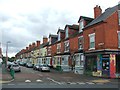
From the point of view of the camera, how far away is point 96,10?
37.7 meters

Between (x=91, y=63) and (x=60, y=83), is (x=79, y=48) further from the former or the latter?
(x=60, y=83)

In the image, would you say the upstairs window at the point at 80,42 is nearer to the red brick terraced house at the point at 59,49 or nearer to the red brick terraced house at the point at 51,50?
the red brick terraced house at the point at 59,49

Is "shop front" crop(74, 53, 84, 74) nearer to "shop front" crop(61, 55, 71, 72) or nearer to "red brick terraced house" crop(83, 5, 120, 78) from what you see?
"shop front" crop(61, 55, 71, 72)

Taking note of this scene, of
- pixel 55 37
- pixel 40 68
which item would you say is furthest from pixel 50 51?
pixel 40 68

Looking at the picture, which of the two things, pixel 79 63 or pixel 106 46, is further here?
pixel 79 63

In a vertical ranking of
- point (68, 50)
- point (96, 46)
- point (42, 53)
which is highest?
point (42, 53)

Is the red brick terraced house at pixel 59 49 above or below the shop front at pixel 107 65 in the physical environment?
above

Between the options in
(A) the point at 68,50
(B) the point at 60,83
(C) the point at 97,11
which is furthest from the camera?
(A) the point at 68,50

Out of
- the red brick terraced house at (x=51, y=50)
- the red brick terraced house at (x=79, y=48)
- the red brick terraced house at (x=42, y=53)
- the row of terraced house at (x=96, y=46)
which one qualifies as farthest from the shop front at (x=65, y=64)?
the red brick terraced house at (x=42, y=53)

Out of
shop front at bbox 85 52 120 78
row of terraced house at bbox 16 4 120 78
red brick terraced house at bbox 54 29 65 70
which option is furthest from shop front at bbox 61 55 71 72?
shop front at bbox 85 52 120 78

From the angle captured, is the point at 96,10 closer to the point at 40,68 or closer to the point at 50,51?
the point at 40,68

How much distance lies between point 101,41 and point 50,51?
28.8 meters

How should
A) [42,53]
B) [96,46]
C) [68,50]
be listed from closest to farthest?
[96,46], [68,50], [42,53]

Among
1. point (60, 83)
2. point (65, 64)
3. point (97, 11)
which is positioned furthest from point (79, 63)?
point (60, 83)
